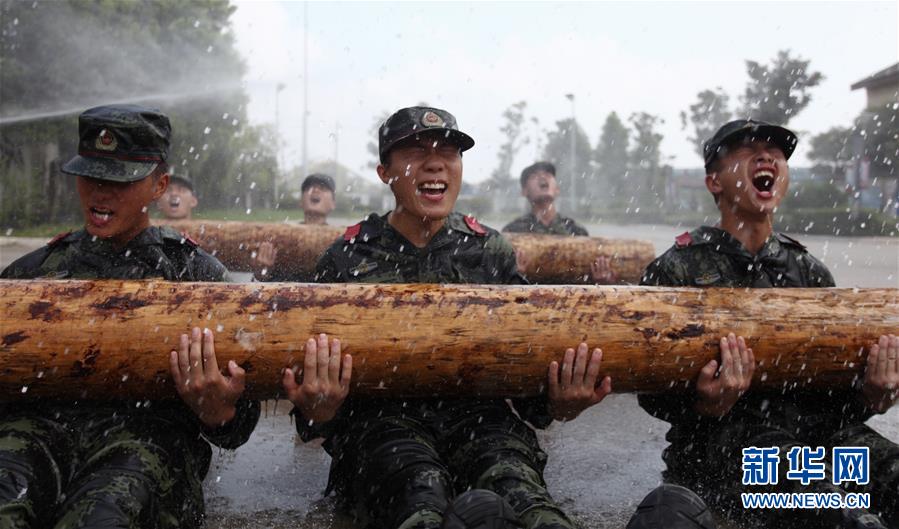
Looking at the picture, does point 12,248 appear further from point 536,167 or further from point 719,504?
point 719,504

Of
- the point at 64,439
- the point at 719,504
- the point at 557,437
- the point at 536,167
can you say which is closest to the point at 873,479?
the point at 719,504

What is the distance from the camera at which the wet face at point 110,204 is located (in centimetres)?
307

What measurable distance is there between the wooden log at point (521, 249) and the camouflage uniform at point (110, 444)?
3269 mm

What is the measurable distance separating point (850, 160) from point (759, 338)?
118 ft

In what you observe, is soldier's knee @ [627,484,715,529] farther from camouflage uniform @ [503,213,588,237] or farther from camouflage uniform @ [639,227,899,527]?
camouflage uniform @ [503,213,588,237]

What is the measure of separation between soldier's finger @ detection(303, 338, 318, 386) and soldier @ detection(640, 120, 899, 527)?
1.38m

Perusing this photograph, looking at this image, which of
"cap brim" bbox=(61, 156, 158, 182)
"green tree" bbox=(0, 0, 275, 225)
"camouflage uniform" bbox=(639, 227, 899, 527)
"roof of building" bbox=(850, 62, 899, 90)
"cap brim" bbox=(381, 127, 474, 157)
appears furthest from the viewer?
"roof of building" bbox=(850, 62, 899, 90)

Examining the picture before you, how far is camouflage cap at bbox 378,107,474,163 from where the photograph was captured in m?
3.31

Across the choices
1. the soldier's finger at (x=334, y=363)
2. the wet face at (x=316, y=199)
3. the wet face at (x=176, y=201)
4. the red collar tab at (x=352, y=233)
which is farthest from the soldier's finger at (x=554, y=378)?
the wet face at (x=176, y=201)

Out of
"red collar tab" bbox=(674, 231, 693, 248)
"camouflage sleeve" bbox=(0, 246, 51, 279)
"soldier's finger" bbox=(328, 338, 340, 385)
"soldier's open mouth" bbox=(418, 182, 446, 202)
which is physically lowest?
"soldier's finger" bbox=(328, 338, 340, 385)

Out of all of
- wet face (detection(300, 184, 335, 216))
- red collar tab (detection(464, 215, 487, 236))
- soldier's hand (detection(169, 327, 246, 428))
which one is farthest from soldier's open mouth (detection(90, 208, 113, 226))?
wet face (detection(300, 184, 335, 216))

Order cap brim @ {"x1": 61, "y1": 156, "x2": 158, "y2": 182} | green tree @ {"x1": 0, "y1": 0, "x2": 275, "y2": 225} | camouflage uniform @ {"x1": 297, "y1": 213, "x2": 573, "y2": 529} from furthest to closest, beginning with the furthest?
green tree @ {"x1": 0, "y1": 0, "x2": 275, "y2": 225}
cap brim @ {"x1": 61, "y1": 156, "x2": 158, "y2": 182}
camouflage uniform @ {"x1": 297, "y1": 213, "x2": 573, "y2": 529}

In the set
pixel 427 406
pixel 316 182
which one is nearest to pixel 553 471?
pixel 427 406

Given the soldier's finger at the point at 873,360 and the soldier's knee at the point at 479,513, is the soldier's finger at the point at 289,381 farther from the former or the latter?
the soldier's finger at the point at 873,360
